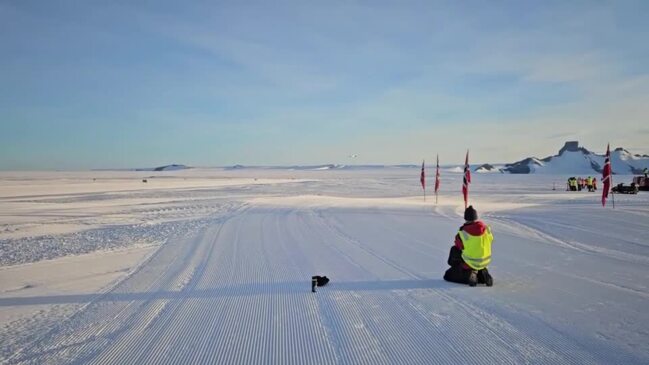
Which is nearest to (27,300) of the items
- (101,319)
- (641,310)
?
(101,319)

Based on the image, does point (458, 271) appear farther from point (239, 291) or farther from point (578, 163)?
point (578, 163)

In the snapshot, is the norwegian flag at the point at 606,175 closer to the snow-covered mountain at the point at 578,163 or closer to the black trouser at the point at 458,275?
the black trouser at the point at 458,275

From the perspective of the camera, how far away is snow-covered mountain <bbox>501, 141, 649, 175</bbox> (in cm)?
13712

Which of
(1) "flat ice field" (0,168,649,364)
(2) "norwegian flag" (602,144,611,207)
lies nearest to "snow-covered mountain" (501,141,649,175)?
Result: (2) "norwegian flag" (602,144,611,207)

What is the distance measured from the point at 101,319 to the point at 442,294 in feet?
14.2

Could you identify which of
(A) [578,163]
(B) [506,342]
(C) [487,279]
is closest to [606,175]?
(C) [487,279]

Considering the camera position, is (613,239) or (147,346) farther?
(613,239)

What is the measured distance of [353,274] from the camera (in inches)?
273

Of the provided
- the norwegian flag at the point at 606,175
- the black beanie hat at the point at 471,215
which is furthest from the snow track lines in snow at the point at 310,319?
the norwegian flag at the point at 606,175

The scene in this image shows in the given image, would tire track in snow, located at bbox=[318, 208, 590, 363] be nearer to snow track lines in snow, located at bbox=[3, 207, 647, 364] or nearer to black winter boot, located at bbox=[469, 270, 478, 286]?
snow track lines in snow, located at bbox=[3, 207, 647, 364]

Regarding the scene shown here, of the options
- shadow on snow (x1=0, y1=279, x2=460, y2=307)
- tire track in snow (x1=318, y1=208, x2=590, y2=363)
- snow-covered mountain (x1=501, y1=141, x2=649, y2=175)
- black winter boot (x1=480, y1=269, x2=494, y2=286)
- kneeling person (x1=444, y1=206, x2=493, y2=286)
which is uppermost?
snow-covered mountain (x1=501, y1=141, x2=649, y2=175)

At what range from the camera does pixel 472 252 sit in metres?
6.09

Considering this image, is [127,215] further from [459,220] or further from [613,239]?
[613,239]

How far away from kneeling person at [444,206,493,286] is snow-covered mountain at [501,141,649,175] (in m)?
141
